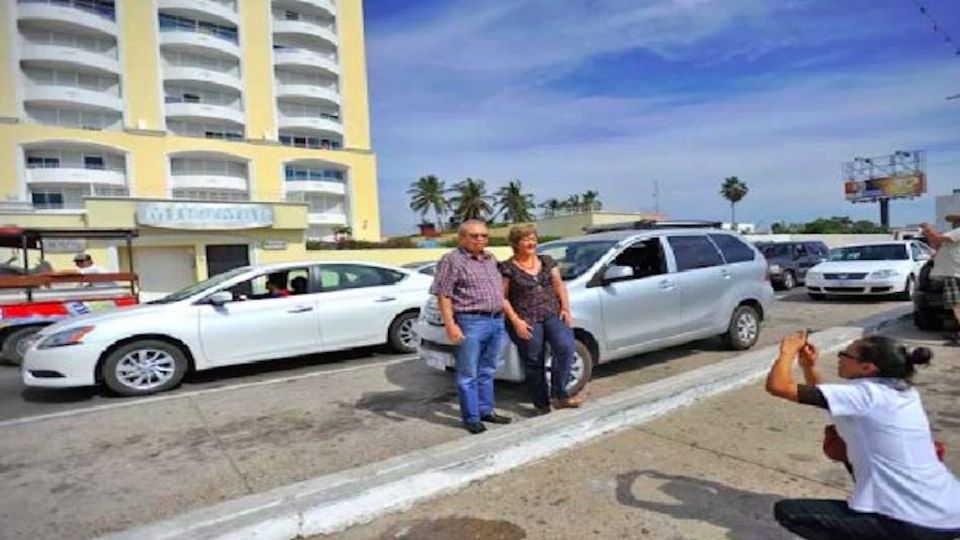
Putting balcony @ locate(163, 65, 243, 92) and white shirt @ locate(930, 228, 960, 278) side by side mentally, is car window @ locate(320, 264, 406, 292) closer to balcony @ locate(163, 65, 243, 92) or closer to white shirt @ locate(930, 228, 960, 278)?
white shirt @ locate(930, 228, 960, 278)

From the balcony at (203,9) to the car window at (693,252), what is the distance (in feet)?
146

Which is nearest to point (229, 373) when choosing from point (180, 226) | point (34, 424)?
point (34, 424)

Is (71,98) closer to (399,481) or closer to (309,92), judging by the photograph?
(309,92)

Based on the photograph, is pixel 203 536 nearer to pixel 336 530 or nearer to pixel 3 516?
pixel 336 530

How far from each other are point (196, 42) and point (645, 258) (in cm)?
4390

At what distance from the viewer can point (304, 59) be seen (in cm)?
4700

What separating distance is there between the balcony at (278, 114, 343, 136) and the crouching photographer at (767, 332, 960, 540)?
159 feet

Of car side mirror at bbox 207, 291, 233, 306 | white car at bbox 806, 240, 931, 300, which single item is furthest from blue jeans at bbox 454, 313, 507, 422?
white car at bbox 806, 240, 931, 300

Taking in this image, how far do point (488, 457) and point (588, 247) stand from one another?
3.16m

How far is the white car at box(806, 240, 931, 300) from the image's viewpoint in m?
12.6

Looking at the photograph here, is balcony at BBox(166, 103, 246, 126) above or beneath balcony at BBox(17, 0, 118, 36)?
beneath

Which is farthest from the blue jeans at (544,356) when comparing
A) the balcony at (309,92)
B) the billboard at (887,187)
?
the billboard at (887,187)

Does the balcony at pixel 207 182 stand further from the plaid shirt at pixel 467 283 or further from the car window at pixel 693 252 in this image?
the plaid shirt at pixel 467 283

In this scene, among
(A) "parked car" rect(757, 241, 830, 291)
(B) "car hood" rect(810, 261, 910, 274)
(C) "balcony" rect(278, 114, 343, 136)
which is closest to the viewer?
(B) "car hood" rect(810, 261, 910, 274)
